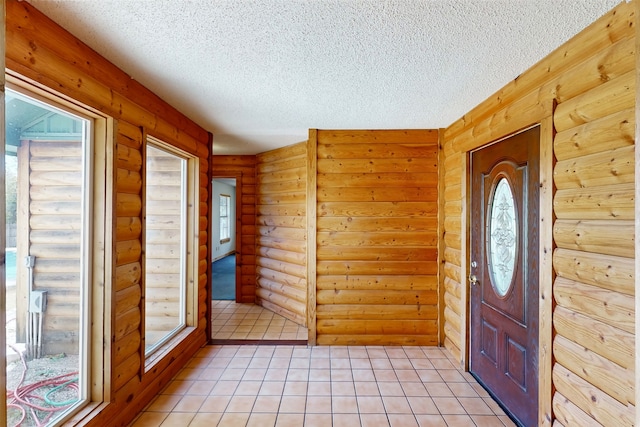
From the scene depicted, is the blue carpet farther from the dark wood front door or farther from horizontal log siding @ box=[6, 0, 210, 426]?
the dark wood front door

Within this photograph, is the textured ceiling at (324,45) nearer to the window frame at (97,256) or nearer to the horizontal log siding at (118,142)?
the horizontal log siding at (118,142)

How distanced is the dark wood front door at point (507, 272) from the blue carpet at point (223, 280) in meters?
3.72

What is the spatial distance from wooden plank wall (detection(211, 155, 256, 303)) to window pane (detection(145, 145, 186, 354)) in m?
1.66

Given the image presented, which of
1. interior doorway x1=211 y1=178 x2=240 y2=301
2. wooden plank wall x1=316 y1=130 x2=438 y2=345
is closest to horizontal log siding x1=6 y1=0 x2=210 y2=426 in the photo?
wooden plank wall x1=316 y1=130 x2=438 y2=345

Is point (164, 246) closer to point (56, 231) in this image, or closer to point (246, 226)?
point (56, 231)

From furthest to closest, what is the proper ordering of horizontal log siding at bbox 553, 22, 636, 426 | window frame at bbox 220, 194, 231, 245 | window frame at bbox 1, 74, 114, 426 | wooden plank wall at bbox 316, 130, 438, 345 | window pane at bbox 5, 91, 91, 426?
1. window frame at bbox 220, 194, 231, 245
2. wooden plank wall at bbox 316, 130, 438, 345
3. window frame at bbox 1, 74, 114, 426
4. window pane at bbox 5, 91, 91, 426
5. horizontal log siding at bbox 553, 22, 636, 426

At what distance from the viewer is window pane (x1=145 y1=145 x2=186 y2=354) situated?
2670mm

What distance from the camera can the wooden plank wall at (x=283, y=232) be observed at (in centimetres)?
397

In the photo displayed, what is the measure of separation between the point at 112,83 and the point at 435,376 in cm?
321

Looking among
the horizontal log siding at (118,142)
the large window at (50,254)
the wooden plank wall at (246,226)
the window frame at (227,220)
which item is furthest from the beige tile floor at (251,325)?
the window frame at (227,220)

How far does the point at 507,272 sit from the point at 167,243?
2868 millimetres

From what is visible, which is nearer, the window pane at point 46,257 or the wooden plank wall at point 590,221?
the wooden plank wall at point 590,221

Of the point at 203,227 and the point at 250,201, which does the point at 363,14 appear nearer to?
the point at 203,227

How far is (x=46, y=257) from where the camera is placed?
70.1 inches
